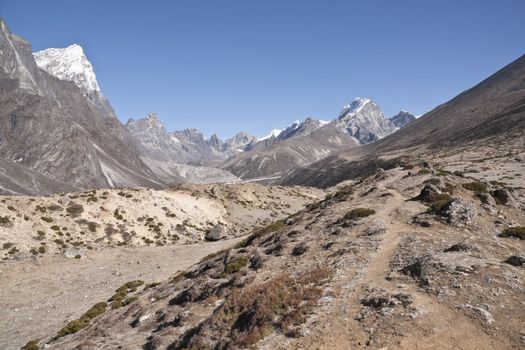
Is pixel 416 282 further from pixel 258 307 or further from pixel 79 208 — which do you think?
pixel 79 208

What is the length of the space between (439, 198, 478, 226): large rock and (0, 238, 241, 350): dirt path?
27086 mm

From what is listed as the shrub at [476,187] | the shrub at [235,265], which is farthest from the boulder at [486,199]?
the shrub at [235,265]

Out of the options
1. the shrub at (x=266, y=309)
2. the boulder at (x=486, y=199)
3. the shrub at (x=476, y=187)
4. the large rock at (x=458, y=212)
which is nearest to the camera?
the shrub at (x=266, y=309)

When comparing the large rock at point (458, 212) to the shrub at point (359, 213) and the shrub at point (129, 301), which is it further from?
→ the shrub at point (129, 301)

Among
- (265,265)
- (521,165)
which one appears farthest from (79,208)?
(521,165)

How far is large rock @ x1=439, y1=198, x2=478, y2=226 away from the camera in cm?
2475

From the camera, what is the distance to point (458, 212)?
25.2 meters

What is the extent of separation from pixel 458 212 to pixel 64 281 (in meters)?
Answer: 34.4

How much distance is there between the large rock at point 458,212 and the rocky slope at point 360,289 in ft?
0.23

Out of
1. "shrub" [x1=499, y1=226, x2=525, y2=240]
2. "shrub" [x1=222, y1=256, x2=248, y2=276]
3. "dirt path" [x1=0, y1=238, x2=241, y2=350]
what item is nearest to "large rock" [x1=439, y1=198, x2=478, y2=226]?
"shrub" [x1=499, y1=226, x2=525, y2=240]

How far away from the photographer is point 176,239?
202 ft

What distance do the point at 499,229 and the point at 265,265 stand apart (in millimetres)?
14472

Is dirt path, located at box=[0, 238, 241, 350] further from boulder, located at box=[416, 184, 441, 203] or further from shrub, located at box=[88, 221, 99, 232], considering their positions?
boulder, located at box=[416, 184, 441, 203]

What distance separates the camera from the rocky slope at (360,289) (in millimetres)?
14987
